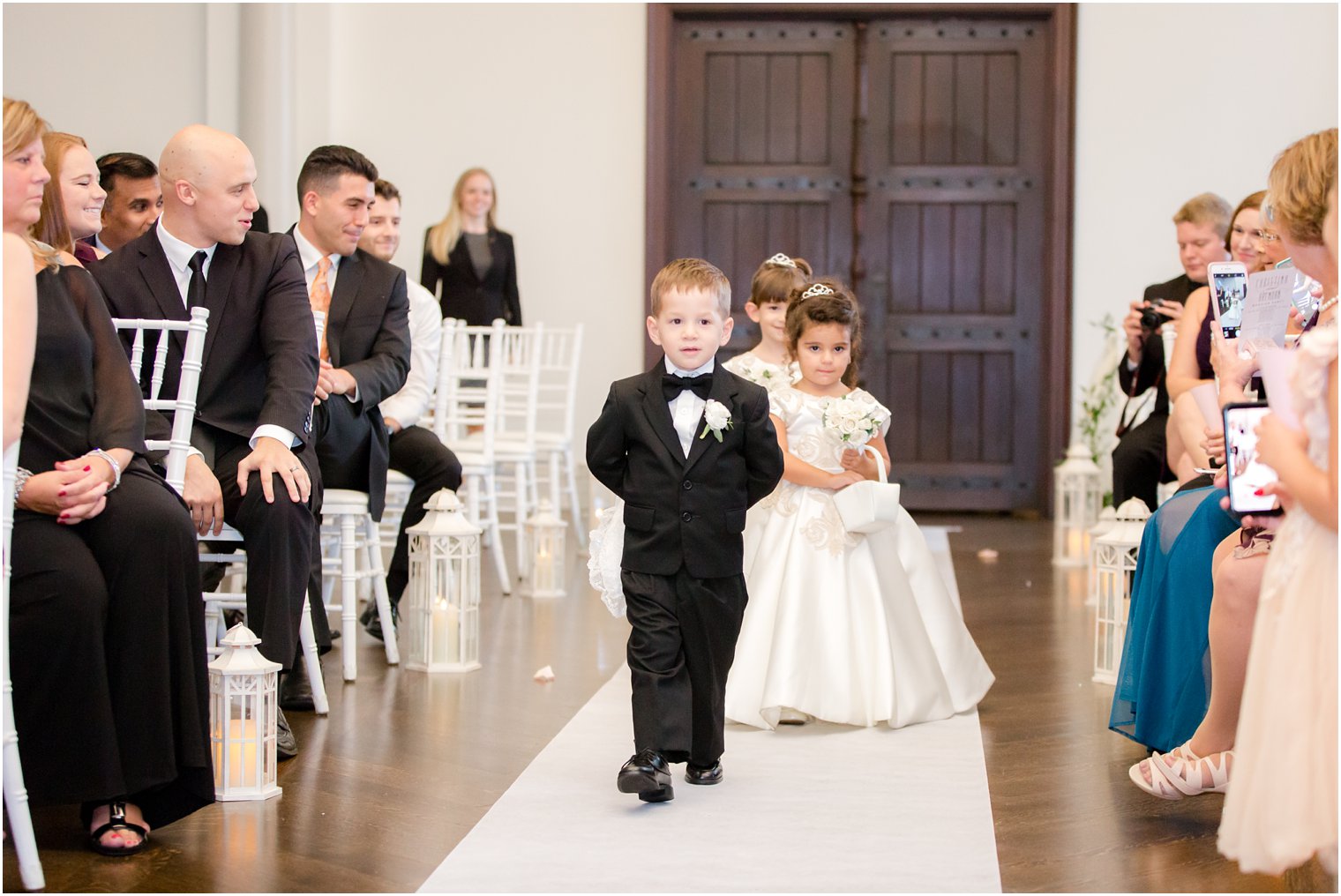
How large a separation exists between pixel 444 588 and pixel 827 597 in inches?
49.4

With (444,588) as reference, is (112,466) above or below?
above

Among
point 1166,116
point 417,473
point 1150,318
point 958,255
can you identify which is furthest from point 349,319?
point 1166,116

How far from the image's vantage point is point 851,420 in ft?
12.1

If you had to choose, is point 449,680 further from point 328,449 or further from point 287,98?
point 287,98

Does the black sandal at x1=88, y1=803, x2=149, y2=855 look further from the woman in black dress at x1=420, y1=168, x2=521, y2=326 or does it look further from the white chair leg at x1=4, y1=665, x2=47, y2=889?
the woman in black dress at x1=420, y1=168, x2=521, y2=326

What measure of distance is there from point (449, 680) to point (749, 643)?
1009mm

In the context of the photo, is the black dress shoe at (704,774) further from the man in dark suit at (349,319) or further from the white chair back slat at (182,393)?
the man in dark suit at (349,319)

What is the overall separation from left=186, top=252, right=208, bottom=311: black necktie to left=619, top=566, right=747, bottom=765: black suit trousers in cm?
131

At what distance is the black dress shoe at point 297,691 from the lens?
12.5 feet

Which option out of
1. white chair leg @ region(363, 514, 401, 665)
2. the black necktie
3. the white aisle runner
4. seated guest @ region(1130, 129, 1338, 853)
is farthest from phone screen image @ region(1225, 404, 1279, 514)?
white chair leg @ region(363, 514, 401, 665)

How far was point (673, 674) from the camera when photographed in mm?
3021

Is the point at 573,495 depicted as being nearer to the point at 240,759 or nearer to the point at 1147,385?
the point at 1147,385

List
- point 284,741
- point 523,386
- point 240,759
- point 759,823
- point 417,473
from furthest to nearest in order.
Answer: point 523,386, point 417,473, point 284,741, point 240,759, point 759,823

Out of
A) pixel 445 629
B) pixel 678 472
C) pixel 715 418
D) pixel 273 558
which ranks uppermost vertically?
pixel 715 418
